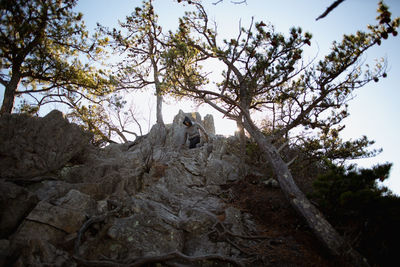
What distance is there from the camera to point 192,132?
13.4m

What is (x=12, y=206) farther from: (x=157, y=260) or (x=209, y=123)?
(x=209, y=123)

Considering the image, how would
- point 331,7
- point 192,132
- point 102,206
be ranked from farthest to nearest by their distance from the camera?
point 192,132 → point 102,206 → point 331,7

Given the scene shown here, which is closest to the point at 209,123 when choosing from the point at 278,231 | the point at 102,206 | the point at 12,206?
the point at 278,231

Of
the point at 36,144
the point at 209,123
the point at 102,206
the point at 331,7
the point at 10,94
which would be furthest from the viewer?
the point at 209,123

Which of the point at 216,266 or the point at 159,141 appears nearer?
the point at 216,266

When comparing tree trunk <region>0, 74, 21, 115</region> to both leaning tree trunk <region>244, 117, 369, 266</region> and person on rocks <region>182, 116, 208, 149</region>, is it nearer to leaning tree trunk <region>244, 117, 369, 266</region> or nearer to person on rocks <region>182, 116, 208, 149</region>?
person on rocks <region>182, 116, 208, 149</region>

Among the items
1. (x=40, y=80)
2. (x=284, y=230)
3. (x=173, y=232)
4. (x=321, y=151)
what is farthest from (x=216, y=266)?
(x=40, y=80)

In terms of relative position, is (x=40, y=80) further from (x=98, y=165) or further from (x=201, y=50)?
(x=201, y=50)

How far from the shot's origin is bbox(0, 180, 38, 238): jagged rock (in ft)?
13.0

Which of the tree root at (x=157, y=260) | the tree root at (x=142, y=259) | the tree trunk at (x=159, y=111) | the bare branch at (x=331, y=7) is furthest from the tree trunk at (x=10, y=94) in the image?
the bare branch at (x=331, y=7)

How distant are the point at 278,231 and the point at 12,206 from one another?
6.69 metres

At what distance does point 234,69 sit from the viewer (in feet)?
27.1

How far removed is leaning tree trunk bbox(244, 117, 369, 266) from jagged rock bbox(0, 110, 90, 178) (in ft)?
24.5

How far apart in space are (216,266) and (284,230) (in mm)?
2407
